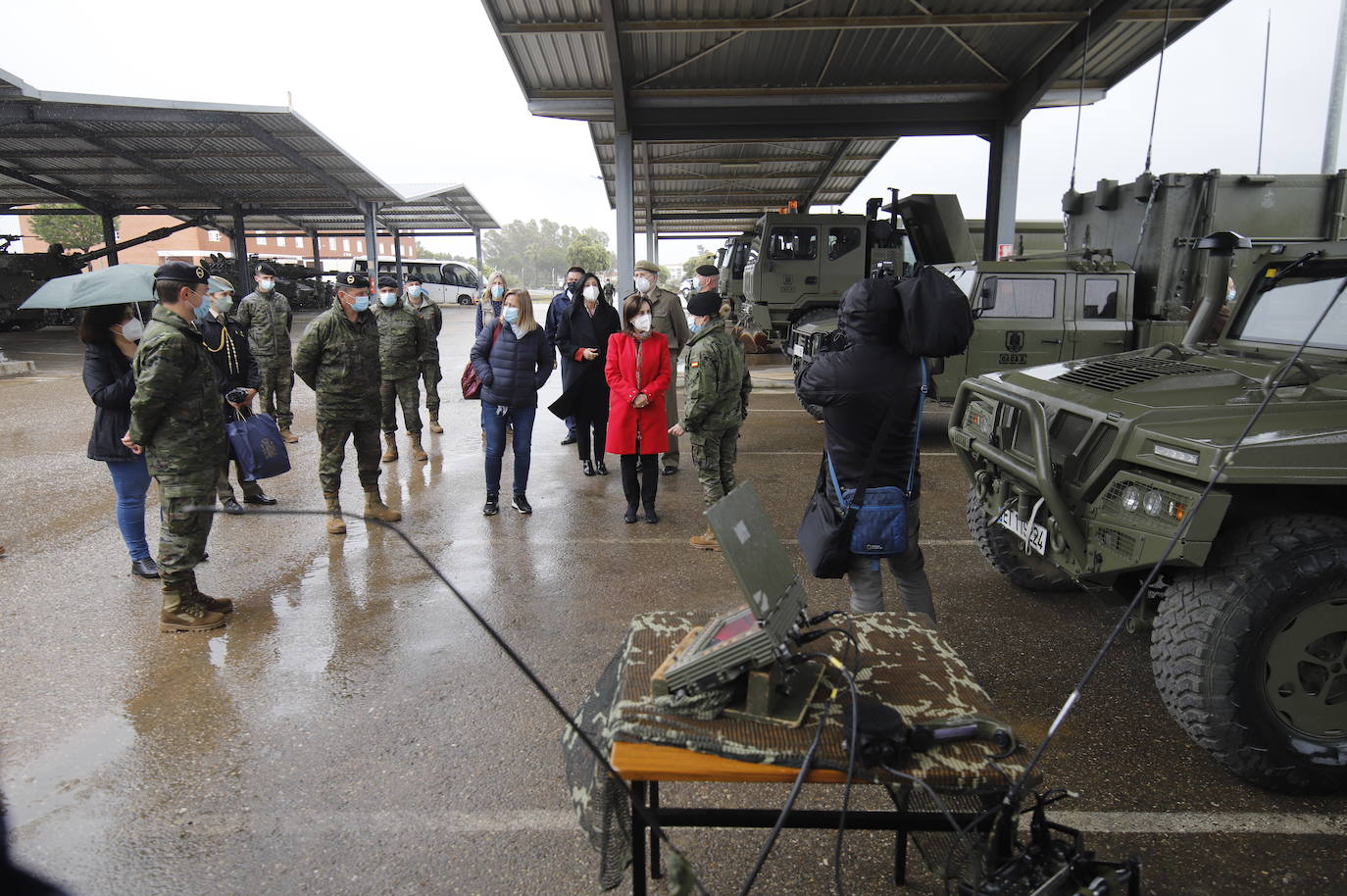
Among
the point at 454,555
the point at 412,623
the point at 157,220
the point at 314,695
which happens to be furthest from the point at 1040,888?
the point at 157,220

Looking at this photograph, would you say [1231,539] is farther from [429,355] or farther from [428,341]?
[429,355]

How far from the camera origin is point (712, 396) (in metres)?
5.20

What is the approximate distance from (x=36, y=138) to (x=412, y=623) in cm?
2255

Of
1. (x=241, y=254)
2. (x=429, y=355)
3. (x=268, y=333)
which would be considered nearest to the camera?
(x=268, y=333)

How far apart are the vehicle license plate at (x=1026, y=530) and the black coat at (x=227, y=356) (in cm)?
537

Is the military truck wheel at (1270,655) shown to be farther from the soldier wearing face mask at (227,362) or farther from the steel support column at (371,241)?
the steel support column at (371,241)

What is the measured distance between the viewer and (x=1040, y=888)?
1608 millimetres

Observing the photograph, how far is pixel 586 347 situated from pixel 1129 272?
16.9ft

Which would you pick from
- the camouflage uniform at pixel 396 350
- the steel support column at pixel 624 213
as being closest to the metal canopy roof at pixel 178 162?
the steel support column at pixel 624 213

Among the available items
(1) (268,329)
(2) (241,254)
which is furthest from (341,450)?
(2) (241,254)

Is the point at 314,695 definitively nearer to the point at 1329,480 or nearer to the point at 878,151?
the point at 1329,480

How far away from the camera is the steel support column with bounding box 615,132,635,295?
1155 centimetres

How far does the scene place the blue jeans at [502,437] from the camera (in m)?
6.01

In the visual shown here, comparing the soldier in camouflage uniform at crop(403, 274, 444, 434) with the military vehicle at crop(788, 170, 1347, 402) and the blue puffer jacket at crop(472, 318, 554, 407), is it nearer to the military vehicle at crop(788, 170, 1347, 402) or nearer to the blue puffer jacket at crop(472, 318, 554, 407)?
the blue puffer jacket at crop(472, 318, 554, 407)
